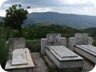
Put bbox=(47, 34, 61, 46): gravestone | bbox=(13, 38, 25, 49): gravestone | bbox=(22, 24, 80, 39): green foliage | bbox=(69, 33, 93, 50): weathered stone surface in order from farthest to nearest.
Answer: bbox=(22, 24, 80, 39): green foliage → bbox=(69, 33, 93, 50): weathered stone surface → bbox=(47, 34, 61, 46): gravestone → bbox=(13, 38, 25, 49): gravestone

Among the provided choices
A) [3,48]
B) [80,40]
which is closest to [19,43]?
[3,48]

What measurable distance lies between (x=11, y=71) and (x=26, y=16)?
5441mm

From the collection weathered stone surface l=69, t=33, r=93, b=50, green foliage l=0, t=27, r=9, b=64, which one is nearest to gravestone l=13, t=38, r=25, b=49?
green foliage l=0, t=27, r=9, b=64

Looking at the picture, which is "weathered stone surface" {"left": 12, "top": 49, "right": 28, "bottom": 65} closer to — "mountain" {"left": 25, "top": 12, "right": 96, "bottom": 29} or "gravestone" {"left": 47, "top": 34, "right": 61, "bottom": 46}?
"gravestone" {"left": 47, "top": 34, "right": 61, "bottom": 46}

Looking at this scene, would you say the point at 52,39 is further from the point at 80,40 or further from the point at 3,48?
the point at 3,48

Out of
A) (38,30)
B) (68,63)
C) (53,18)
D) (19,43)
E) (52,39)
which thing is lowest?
(68,63)

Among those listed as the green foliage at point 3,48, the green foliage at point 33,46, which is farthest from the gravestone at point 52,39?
the green foliage at point 3,48

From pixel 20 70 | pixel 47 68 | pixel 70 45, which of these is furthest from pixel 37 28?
pixel 20 70

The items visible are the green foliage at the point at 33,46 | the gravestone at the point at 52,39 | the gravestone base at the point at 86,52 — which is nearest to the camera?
the gravestone base at the point at 86,52

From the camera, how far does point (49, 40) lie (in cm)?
952

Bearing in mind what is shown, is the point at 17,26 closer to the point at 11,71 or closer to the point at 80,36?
the point at 80,36

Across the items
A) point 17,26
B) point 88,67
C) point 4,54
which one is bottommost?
point 88,67

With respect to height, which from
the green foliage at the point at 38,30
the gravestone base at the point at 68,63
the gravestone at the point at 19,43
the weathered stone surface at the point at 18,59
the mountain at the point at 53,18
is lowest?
the gravestone base at the point at 68,63

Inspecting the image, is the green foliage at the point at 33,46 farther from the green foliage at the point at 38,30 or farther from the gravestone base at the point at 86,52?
the gravestone base at the point at 86,52
